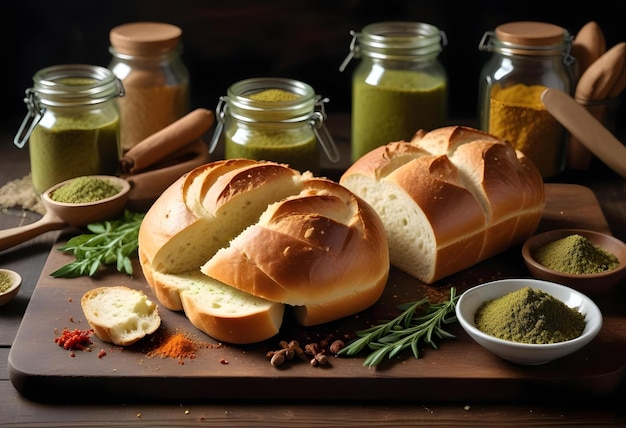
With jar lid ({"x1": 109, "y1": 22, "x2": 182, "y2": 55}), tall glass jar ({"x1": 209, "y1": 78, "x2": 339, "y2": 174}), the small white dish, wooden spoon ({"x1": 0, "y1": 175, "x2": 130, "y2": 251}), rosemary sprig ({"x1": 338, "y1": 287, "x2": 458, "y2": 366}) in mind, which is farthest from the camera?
jar lid ({"x1": 109, "y1": 22, "x2": 182, "y2": 55})

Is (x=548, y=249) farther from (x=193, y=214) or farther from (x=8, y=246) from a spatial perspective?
(x=8, y=246)

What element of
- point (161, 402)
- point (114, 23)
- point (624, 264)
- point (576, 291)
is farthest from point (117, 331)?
point (114, 23)

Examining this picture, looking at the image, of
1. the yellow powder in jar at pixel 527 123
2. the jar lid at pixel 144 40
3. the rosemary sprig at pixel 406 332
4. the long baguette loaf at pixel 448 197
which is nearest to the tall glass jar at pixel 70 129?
the jar lid at pixel 144 40

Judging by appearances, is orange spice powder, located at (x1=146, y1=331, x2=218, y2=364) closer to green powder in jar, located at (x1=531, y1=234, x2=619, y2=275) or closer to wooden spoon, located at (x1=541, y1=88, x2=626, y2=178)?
green powder in jar, located at (x1=531, y1=234, x2=619, y2=275)

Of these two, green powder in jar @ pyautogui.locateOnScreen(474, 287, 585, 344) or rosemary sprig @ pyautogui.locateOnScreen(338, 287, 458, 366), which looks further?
rosemary sprig @ pyautogui.locateOnScreen(338, 287, 458, 366)

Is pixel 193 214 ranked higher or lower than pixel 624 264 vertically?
higher

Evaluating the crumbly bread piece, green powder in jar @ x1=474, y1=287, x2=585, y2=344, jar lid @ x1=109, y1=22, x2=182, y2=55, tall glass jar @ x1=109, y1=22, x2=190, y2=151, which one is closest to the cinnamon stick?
tall glass jar @ x1=109, y1=22, x2=190, y2=151

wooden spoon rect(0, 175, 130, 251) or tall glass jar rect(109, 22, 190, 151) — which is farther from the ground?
tall glass jar rect(109, 22, 190, 151)
